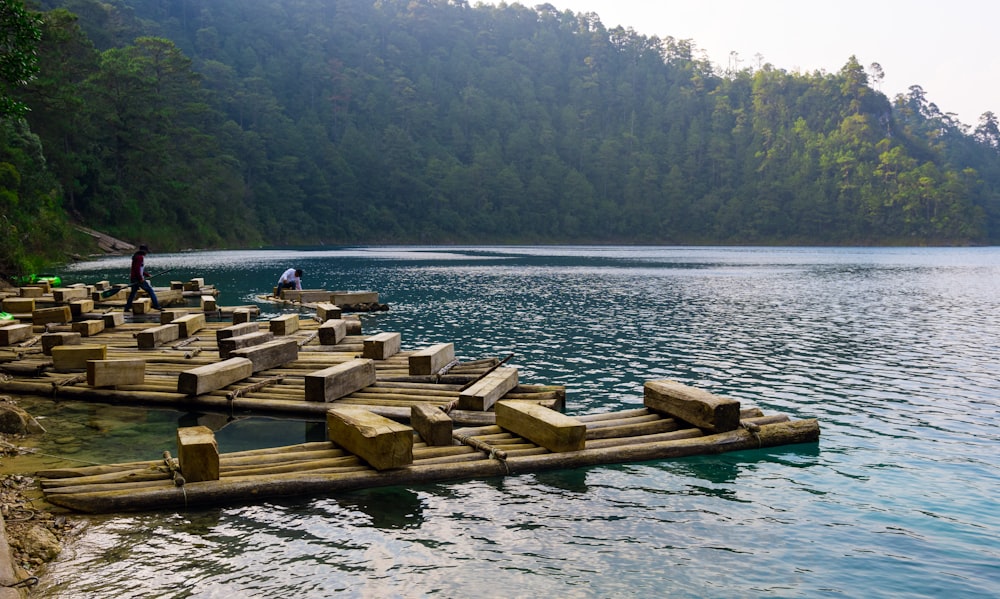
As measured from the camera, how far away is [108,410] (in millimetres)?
12312

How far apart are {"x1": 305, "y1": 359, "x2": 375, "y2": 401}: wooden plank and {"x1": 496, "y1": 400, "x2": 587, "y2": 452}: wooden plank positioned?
325cm

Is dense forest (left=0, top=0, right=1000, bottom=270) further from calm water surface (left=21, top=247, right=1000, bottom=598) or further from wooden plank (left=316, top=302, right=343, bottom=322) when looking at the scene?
calm water surface (left=21, top=247, right=1000, bottom=598)

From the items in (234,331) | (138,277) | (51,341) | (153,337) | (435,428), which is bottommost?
(435,428)

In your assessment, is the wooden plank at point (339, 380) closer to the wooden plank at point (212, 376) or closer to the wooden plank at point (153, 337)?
the wooden plank at point (212, 376)

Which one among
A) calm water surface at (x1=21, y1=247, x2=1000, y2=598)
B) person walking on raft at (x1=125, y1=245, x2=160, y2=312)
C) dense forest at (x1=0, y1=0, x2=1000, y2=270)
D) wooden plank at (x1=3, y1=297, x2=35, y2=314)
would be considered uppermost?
dense forest at (x1=0, y1=0, x2=1000, y2=270)

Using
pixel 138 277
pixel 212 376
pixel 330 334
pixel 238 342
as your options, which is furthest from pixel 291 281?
pixel 212 376

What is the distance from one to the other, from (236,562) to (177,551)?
60 centimetres

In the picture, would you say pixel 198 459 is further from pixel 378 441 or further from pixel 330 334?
pixel 330 334

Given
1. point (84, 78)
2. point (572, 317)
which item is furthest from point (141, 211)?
point (572, 317)

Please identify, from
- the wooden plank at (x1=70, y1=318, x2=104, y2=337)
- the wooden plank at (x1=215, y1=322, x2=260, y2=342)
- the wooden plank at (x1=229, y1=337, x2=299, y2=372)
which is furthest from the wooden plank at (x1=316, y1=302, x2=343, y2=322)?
the wooden plank at (x1=229, y1=337, x2=299, y2=372)

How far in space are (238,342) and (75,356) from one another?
2.92m

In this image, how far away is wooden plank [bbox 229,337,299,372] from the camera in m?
14.0

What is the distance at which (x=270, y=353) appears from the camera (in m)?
14.4

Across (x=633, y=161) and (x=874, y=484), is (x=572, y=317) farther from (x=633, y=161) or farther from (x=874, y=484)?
(x=633, y=161)
